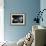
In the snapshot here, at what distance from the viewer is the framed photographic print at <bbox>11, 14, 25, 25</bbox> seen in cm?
551

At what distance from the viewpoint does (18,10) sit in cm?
552

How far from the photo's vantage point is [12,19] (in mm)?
5527

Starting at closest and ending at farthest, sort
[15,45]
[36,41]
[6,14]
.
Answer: [36,41] < [15,45] < [6,14]

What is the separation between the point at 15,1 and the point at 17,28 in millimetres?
1111

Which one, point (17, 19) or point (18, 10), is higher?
point (18, 10)

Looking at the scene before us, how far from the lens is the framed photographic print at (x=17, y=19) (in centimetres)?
551

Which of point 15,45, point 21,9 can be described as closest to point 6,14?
point 21,9

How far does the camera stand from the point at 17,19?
5.54 m

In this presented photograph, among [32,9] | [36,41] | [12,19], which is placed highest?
[32,9]

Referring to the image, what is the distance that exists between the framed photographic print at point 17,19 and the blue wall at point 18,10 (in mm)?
163

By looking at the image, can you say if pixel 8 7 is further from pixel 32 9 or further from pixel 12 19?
pixel 32 9

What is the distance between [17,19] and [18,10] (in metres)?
0.37

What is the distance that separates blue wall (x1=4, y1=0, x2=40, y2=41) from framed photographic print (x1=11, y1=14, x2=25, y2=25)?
0.54 feet

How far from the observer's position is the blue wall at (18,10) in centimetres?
551
